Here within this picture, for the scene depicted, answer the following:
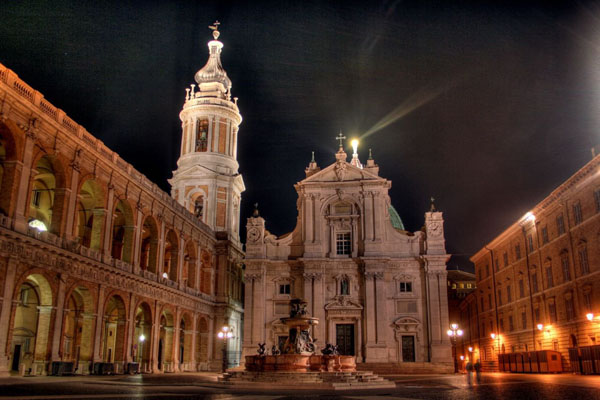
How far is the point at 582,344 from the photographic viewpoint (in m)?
35.2

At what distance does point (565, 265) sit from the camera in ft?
126

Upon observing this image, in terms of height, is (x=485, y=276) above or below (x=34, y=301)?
above

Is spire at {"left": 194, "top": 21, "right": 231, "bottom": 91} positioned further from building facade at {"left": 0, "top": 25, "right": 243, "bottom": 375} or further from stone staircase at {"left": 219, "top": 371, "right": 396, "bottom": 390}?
stone staircase at {"left": 219, "top": 371, "right": 396, "bottom": 390}

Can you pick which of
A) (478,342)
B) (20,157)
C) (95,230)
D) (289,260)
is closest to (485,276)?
(478,342)

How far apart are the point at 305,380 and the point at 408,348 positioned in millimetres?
27670

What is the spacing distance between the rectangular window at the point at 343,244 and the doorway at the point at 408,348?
9229 millimetres

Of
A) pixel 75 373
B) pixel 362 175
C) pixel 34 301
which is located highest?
pixel 362 175

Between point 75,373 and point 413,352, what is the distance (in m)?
29.0

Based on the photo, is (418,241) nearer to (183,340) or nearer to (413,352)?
(413,352)

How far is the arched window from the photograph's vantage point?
5959 centimetres

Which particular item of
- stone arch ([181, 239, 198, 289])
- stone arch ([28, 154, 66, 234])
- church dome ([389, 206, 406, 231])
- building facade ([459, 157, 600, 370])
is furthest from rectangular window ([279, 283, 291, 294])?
church dome ([389, 206, 406, 231])

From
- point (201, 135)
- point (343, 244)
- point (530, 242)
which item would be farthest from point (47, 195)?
point (530, 242)

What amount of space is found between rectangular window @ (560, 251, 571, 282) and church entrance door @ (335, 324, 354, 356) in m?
18.7

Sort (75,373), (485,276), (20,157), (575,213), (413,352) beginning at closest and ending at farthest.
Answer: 1. (20,157)
2. (75,373)
3. (575,213)
4. (413,352)
5. (485,276)
